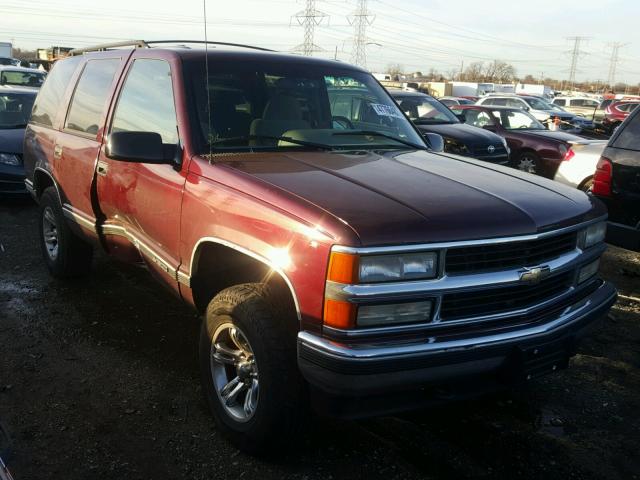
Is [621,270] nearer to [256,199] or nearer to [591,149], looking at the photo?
[591,149]

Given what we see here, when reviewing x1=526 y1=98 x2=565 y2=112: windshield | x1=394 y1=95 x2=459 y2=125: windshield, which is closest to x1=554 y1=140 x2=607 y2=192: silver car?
x1=394 y1=95 x2=459 y2=125: windshield

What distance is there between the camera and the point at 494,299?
2.67 meters

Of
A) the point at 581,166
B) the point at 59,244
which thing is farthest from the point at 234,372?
the point at 581,166

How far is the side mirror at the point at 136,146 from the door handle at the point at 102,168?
2.87ft

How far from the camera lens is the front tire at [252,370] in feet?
8.84

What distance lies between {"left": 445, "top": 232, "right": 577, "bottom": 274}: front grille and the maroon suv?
0.01m

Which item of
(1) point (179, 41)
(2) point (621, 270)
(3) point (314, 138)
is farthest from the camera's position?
(2) point (621, 270)

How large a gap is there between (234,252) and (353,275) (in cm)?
95

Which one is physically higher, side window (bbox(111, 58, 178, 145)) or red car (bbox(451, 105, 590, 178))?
side window (bbox(111, 58, 178, 145))

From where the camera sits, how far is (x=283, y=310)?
275cm

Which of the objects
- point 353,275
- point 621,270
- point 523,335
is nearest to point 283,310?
point 353,275

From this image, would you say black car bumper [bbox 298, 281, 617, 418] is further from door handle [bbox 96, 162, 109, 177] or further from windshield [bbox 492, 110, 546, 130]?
windshield [bbox 492, 110, 546, 130]

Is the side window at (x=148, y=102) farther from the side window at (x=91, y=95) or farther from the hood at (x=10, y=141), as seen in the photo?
the hood at (x=10, y=141)

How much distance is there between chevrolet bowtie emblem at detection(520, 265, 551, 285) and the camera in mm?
2674
